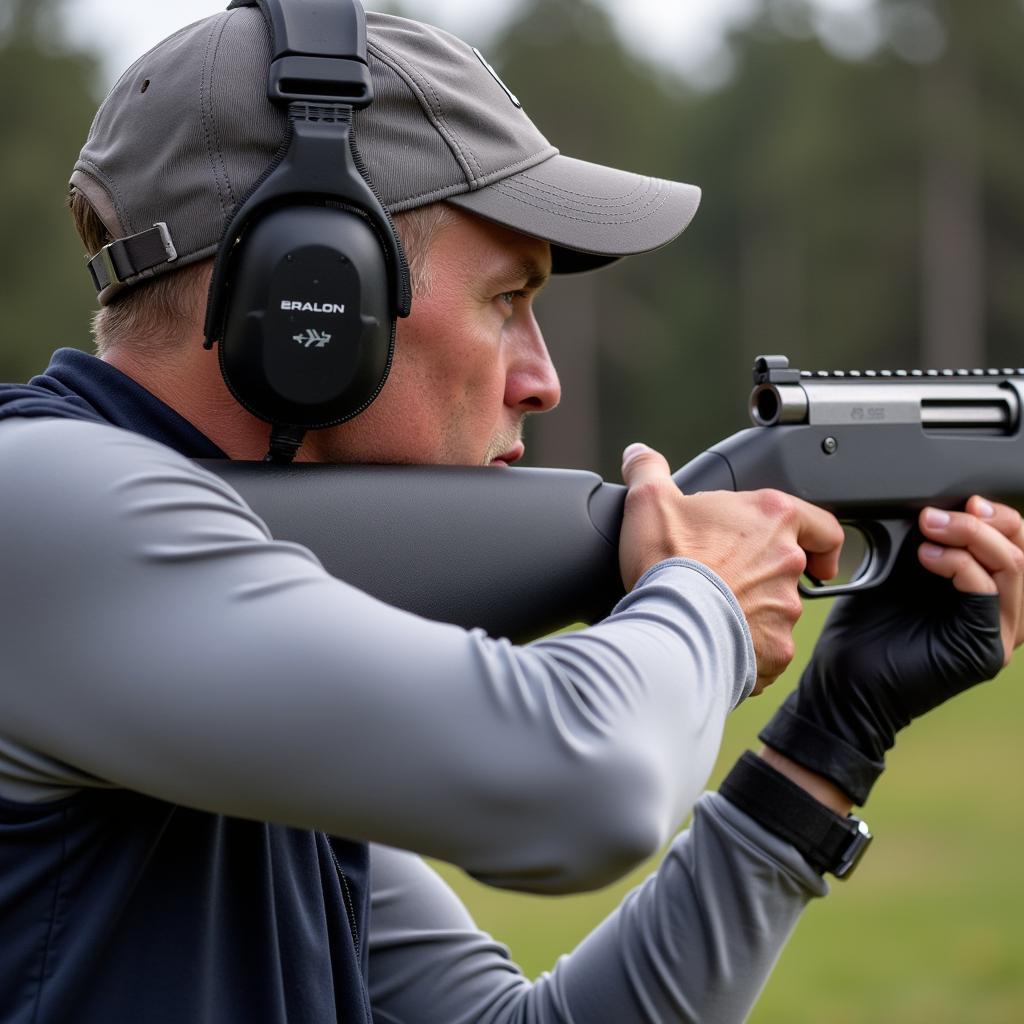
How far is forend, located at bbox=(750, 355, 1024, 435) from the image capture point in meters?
2.94

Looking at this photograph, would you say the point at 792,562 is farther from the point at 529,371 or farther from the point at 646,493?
the point at 529,371

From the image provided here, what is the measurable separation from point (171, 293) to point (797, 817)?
1.39m

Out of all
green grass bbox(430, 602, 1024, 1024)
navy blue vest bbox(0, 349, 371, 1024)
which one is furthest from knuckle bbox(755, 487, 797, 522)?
green grass bbox(430, 602, 1024, 1024)

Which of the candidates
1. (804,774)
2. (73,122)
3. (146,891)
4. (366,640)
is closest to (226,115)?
(366,640)

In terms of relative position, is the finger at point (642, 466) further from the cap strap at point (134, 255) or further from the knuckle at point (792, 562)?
the cap strap at point (134, 255)

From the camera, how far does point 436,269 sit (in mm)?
2342

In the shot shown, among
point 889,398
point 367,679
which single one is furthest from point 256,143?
point 889,398

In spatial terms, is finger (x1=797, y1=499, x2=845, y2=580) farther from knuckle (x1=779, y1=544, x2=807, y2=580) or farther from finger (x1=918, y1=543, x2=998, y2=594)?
finger (x1=918, y1=543, x2=998, y2=594)

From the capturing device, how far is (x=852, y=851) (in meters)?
2.71

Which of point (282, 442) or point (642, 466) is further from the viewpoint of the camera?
point (642, 466)

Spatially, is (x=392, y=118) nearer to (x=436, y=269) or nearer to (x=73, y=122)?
(x=436, y=269)

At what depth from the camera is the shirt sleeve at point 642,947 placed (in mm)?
2580

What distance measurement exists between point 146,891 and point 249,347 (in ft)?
2.41

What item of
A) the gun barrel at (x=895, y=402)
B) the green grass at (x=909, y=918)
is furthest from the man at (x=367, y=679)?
the green grass at (x=909, y=918)
